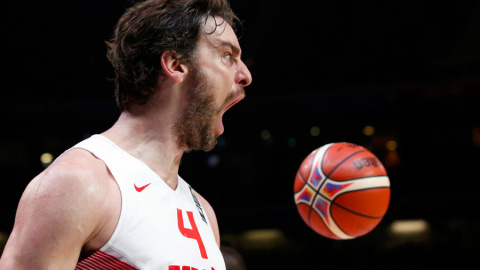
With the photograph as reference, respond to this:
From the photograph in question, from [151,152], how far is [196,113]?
172 mm

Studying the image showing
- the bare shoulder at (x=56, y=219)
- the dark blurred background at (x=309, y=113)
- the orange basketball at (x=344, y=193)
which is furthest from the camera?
the dark blurred background at (x=309, y=113)

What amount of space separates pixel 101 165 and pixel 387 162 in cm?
930

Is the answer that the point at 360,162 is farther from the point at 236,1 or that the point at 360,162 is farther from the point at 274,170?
the point at 274,170

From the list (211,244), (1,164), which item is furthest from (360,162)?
(1,164)

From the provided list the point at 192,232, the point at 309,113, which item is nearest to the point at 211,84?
the point at 192,232

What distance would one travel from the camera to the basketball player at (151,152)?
1022 millimetres

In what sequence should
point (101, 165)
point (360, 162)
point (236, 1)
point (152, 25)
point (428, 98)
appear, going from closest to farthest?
point (101, 165) < point (152, 25) < point (360, 162) < point (236, 1) < point (428, 98)

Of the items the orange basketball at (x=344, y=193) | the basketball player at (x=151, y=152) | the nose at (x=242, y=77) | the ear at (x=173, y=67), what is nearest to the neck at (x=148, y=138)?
the basketball player at (x=151, y=152)

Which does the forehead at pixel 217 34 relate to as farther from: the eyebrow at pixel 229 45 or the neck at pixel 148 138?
the neck at pixel 148 138

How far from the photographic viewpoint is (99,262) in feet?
3.47

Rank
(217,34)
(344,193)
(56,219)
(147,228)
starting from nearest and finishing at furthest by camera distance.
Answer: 1. (56,219)
2. (147,228)
3. (217,34)
4. (344,193)

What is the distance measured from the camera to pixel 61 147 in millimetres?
9461

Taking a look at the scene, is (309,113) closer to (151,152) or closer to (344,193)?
(344,193)

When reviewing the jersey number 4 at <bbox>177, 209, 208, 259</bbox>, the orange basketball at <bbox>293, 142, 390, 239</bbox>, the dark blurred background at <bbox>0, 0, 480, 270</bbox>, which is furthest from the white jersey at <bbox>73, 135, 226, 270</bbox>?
the dark blurred background at <bbox>0, 0, 480, 270</bbox>
